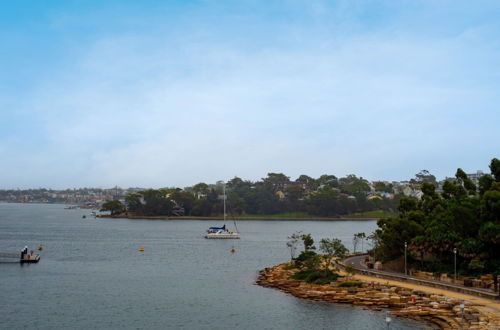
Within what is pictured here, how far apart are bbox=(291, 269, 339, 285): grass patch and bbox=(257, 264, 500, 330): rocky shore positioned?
92 centimetres

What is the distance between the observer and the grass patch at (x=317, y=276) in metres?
51.1

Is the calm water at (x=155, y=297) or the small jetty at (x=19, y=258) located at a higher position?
the small jetty at (x=19, y=258)

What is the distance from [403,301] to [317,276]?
476 inches

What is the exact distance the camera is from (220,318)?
41.7 m

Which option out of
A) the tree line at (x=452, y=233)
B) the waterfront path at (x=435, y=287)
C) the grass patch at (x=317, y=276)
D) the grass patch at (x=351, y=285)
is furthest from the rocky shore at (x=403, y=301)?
the tree line at (x=452, y=233)

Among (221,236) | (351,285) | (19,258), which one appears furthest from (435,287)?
(221,236)

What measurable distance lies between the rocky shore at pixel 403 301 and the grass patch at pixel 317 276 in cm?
92

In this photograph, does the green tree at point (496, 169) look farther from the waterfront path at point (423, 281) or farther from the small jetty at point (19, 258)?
the small jetty at point (19, 258)

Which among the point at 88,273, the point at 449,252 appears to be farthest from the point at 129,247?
the point at 449,252

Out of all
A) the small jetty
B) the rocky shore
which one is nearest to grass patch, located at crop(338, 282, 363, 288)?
the rocky shore

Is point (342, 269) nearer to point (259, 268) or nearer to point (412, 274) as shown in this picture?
point (412, 274)

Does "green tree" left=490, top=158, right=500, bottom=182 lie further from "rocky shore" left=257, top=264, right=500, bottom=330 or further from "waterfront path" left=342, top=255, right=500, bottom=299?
"rocky shore" left=257, top=264, right=500, bottom=330

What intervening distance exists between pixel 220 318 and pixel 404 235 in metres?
22.0

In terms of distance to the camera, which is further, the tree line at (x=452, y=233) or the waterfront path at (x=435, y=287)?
the tree line at (x=452, y=233)
